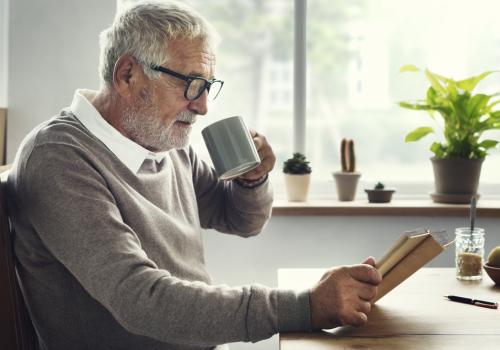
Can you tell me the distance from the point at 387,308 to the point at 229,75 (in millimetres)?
1431

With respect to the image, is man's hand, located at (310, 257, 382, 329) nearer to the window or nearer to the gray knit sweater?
the gray knit sweater

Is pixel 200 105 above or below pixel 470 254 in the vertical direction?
above

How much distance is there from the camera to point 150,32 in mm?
1425

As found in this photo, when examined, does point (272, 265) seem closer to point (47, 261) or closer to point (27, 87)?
point (27, 87)

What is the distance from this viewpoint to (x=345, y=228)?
2410mm

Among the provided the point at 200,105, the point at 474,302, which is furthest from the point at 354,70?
the point at 474,302

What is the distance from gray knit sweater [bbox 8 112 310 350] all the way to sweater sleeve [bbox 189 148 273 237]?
7.5 inches

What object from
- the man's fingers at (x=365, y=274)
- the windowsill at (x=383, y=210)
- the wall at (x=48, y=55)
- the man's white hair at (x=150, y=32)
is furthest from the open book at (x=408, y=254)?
the wall at (x=48, y=55)

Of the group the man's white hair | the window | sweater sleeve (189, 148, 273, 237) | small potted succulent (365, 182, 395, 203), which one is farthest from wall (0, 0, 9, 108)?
small potted succulent (365, 182, 395, 203)

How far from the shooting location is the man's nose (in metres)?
1.49

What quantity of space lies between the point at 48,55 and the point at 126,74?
100 centimetres

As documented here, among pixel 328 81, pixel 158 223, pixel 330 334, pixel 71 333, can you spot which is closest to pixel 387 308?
pixel 330 334

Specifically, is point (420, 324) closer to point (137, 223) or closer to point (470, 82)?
point (137, 223)

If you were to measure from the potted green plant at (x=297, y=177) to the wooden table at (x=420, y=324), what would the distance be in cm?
87
